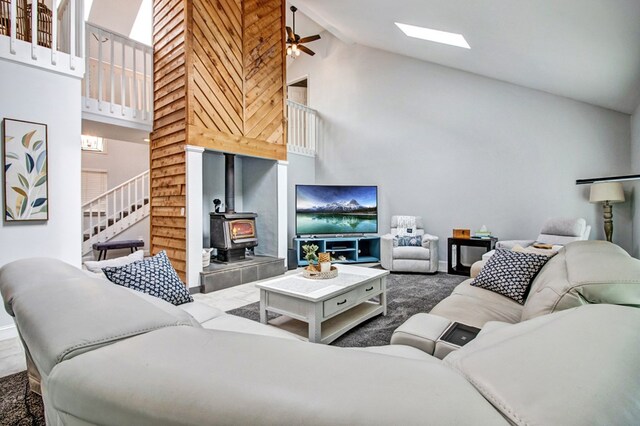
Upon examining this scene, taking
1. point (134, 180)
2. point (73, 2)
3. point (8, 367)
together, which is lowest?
point (8, 367)

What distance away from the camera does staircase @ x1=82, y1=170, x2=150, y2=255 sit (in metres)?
6.36

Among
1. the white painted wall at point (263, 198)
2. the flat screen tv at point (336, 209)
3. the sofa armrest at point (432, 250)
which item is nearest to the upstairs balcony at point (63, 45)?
the white painted wall at point (263, 198)

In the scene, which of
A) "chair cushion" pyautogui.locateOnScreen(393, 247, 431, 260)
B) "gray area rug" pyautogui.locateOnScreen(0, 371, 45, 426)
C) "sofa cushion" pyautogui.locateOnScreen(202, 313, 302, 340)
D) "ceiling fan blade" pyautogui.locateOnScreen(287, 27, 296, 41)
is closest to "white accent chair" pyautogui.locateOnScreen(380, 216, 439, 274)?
"chair cushion" pyautogui.locateOnScreen(393, 247, 431, 260)

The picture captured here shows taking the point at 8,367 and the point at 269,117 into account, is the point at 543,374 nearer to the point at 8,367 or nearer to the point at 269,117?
the point at 8,367

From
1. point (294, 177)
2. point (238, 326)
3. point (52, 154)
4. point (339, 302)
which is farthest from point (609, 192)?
point (52, 154)

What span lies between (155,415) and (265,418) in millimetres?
154

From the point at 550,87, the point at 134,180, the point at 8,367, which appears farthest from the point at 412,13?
the point at 134,180

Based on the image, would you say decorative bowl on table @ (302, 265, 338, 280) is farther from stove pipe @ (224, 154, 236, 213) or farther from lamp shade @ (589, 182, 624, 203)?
lamp shade @ (589, 182, 624, 203)

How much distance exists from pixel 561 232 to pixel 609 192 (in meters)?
0.68

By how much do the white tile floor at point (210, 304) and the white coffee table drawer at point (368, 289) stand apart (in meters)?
1.42

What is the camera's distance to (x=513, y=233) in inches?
191

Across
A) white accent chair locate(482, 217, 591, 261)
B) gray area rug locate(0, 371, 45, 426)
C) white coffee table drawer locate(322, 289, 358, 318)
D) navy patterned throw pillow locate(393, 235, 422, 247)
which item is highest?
white accent chair locate(482, 217, 591, 261)

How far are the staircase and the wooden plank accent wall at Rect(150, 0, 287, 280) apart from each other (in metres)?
2.56

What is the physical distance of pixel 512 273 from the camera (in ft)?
7.66
